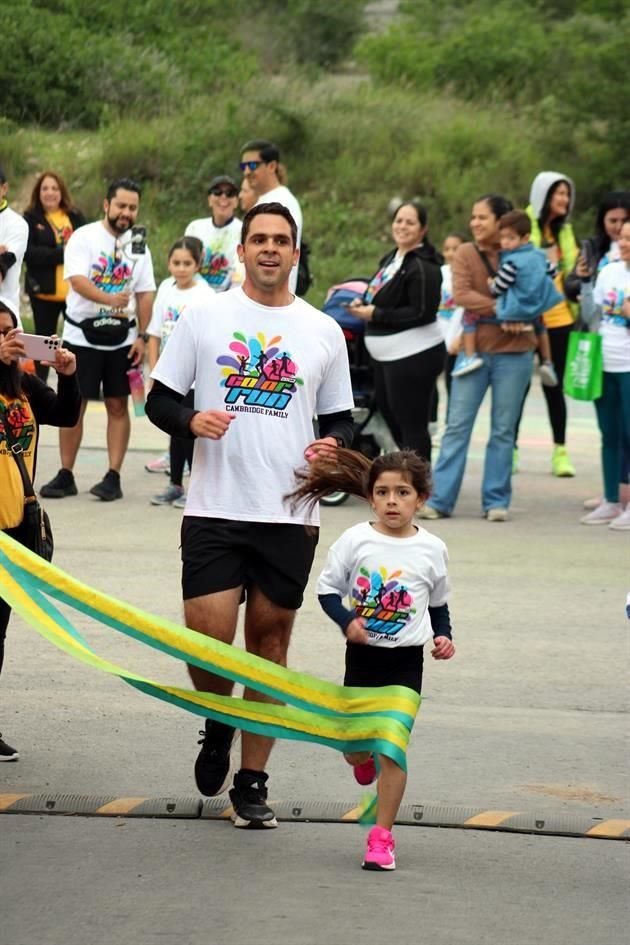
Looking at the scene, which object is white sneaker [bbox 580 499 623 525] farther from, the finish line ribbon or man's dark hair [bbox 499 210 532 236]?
the finish line ribbon

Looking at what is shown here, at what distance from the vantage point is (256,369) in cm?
588

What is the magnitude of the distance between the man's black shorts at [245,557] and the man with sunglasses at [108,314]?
6.17 m

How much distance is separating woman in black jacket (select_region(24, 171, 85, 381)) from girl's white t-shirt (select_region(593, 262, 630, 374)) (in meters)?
4.11

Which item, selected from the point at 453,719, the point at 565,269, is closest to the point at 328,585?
the point at 453,719

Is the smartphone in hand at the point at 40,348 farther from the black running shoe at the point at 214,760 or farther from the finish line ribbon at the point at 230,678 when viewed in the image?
the black running shoe at the point at 214,760

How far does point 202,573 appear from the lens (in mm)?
5898

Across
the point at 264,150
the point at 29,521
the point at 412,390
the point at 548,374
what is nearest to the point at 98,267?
the point at 264,150

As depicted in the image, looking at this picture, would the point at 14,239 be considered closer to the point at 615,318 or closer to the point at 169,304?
the point at 169,304

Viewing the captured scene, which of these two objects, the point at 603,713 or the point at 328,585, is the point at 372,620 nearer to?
the point at 328,585

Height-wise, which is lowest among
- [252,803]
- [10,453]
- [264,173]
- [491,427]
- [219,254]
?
[491,427]

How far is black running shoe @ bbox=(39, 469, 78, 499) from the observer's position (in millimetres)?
12141

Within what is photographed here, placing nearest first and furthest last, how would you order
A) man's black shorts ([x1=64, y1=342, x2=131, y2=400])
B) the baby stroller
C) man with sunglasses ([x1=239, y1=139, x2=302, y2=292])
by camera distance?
man with sunglasses ([x1=239, y1=139, x2=302, y2=292]) < man's black shorts ([x1=64, y1=342, x2=131, y2=400]) < the baby stroller

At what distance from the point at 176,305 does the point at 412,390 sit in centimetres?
163

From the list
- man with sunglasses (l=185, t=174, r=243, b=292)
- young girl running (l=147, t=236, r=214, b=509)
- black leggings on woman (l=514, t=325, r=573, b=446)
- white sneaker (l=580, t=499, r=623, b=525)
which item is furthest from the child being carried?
man with sunglasses (l=185, t=174, r=243, b=292)
